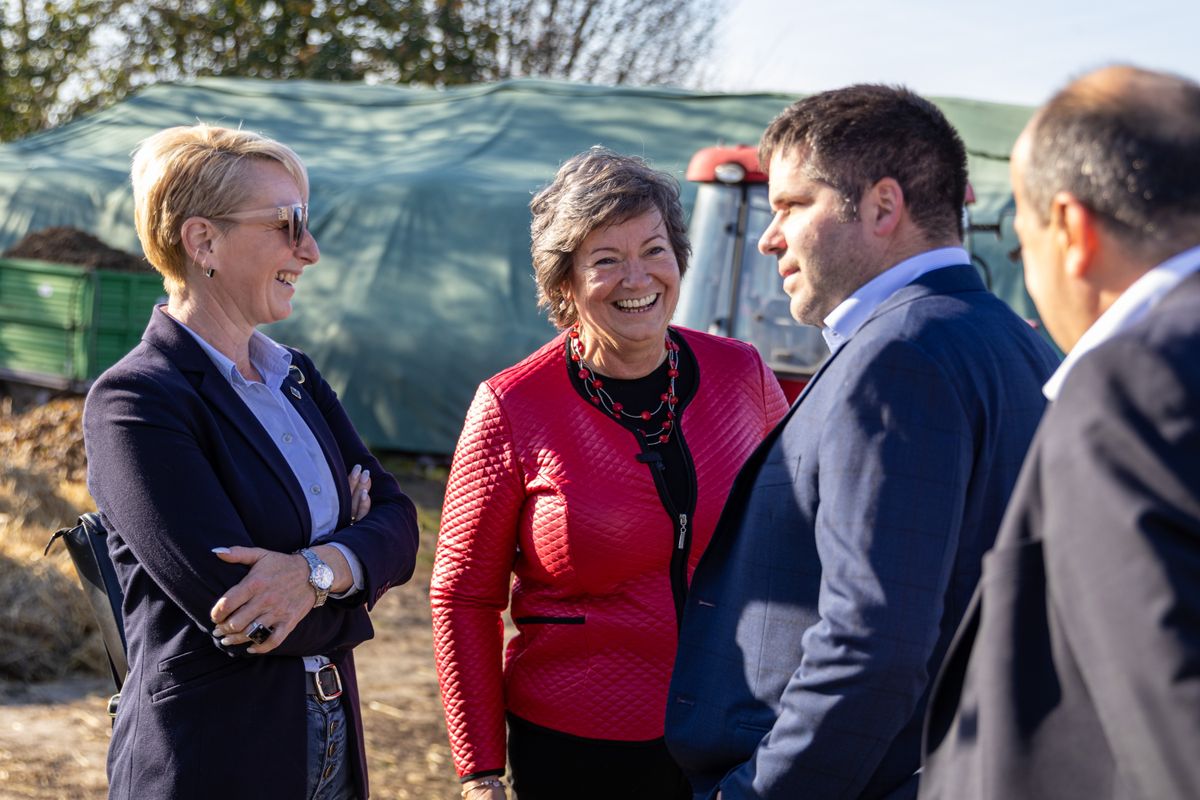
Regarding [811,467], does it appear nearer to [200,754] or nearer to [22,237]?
[200,754]

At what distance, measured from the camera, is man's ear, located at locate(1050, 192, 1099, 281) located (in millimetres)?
1399

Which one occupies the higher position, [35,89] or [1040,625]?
[1040,625]

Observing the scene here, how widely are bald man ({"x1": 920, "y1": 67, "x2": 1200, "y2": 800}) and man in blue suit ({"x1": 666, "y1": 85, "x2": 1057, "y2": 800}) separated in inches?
12.8

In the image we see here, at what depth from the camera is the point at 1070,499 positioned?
1276mm

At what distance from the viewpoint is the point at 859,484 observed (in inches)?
72.5

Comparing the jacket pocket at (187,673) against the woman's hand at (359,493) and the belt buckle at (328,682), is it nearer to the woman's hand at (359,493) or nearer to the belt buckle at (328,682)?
the belt buckle at (328,682)

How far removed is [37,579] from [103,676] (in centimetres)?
62

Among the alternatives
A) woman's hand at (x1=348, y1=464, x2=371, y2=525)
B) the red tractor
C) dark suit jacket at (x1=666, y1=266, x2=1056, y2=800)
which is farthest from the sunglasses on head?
the red tractor

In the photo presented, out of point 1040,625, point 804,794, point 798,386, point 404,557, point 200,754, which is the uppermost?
point 1040,625

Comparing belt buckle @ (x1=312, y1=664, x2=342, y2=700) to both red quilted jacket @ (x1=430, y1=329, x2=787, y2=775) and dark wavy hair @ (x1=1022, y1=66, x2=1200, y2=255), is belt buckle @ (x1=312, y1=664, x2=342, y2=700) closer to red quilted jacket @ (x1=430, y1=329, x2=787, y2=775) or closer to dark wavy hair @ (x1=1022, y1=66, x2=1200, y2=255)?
red quilted jacket @ (x1=430, y1=329, x2=787, y2=775)

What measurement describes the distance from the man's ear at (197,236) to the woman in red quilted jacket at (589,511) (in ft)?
2.16

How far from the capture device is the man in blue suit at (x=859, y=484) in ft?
5.98

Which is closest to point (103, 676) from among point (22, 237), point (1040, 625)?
point (1040, 625)

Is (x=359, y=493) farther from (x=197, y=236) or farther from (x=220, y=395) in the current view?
(x=197, y=236)
